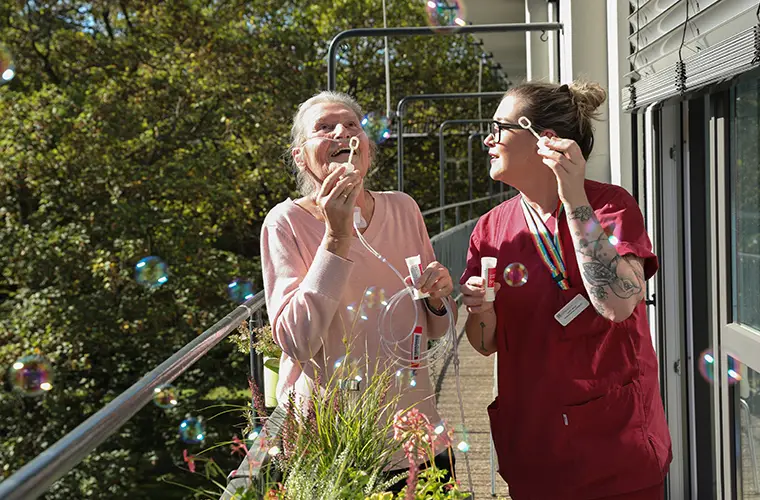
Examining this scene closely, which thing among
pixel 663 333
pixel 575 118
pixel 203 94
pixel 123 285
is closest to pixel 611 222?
pixel 575 118

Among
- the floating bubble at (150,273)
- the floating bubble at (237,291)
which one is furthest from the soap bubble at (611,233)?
the floating bubble at (150,273)

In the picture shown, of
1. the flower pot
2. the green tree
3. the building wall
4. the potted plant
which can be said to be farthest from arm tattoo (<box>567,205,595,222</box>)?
the green tree

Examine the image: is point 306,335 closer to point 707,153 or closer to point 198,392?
point 707,153

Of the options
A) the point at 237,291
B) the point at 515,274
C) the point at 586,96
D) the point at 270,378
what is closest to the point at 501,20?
the point at 237,291

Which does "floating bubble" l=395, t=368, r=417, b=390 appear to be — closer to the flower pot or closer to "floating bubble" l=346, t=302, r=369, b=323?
"floating bubble" l=346, t=302, r=369, b=323

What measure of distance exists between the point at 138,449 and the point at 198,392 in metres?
1.38

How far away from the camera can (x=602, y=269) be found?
2.00 m

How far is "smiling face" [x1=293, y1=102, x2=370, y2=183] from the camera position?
213 cm

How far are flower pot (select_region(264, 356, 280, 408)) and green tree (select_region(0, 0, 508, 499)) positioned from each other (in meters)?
9.08

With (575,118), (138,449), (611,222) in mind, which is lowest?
(138,449)

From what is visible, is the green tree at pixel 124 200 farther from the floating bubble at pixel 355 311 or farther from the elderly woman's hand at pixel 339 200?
the elderly woman's hand at pixel 339 200

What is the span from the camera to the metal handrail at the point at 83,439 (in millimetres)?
1093

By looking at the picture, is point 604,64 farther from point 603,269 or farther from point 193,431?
point 193,431

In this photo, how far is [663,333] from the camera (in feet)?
11.0
